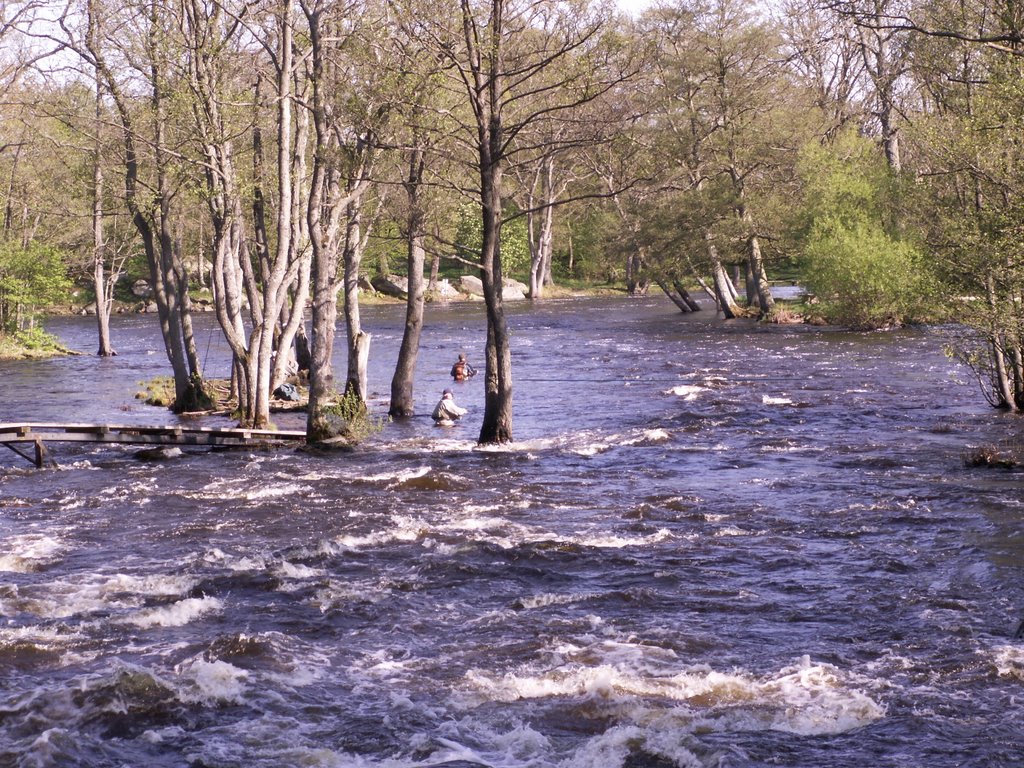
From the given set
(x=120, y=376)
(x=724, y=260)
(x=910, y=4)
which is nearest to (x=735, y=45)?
(x=724, y=260)

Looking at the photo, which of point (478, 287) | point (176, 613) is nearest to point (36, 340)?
point (176, 613)

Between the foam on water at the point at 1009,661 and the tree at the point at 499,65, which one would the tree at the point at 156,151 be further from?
the foam on water at the point at 1009,661

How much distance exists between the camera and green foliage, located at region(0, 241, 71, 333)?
42656 millimetres

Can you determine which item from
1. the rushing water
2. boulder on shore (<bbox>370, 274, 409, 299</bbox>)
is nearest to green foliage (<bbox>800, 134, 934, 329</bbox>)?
the rushing water

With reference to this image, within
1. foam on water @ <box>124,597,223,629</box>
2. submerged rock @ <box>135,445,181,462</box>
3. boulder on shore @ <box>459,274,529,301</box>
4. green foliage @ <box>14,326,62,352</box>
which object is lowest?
foam on water @ <box>124,597,223,629</box>

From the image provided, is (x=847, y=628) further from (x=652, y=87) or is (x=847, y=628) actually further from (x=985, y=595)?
(x=652, y=87)

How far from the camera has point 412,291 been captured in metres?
24.4

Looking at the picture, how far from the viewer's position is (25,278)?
4409 centimetres

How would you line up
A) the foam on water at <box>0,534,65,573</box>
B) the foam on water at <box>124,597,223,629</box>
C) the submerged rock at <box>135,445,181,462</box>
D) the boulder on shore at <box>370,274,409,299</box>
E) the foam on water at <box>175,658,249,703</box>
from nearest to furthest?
1. the foam on water at <box>175,658,249,703</box>
2. the foam on water at <box>124,597,223,629</box>
3. the foam on water at <box>0,534,65,573</box>
4. the submerged rock at <box>135,445,181,462</box>
5. the boulder on shore at <box>370,274,409,299</box>

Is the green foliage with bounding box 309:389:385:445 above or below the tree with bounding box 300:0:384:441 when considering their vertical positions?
below

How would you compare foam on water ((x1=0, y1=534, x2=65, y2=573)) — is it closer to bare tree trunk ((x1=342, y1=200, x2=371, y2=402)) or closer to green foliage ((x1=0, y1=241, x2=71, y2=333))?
bare tree trunk ((x1=342, y1=200, x2=371, y2=402))

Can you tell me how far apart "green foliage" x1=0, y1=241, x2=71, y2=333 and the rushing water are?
22.8 meters

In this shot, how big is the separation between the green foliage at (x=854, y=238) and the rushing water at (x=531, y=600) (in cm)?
1937

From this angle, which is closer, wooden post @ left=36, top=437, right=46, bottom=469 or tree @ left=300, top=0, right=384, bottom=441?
wooden post @ left=36, top=437, right=46, bottom=469
